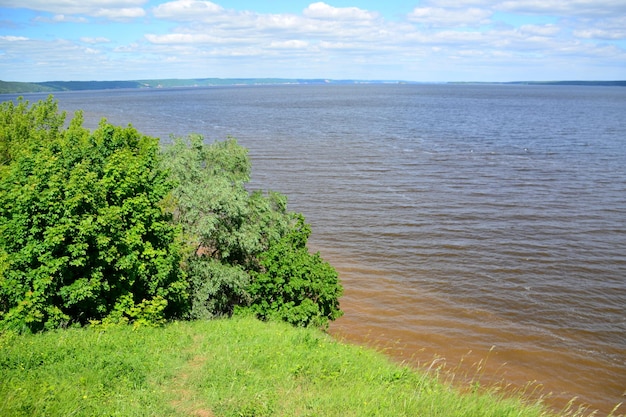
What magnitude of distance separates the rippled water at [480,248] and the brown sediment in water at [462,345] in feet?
0.28

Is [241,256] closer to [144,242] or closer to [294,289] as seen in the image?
[294,289]

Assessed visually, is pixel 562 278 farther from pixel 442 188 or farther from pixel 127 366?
pixel 127 366

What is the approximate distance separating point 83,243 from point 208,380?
6799mm

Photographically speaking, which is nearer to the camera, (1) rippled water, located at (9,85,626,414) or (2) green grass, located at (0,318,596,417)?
(2) green grass, located at (0,318,596,417)

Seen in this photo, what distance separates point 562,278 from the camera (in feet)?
98.8

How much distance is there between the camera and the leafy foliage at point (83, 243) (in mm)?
16594

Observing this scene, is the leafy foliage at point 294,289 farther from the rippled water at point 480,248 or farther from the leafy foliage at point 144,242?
the rippled water at point 480,248

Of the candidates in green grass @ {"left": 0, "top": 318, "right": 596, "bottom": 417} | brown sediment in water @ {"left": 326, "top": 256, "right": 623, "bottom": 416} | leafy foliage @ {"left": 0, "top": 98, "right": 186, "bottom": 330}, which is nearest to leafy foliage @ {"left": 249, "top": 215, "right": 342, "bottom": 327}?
brown sediment in water @ {"left": 326, "top": 256, "right": 623, "bottom": 416}

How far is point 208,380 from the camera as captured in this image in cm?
1410

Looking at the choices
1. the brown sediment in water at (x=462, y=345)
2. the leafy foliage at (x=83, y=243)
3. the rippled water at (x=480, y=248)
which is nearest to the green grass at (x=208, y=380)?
the leafy foliage at (x=83, y=243)

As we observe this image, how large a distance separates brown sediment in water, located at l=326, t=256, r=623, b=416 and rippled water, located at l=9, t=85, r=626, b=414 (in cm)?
9

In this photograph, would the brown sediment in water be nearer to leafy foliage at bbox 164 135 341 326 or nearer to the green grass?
leafy foliage at bbox 164 135 341 326

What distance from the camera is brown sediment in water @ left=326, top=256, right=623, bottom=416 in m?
20.7

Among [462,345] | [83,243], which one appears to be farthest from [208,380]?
[462,345]
